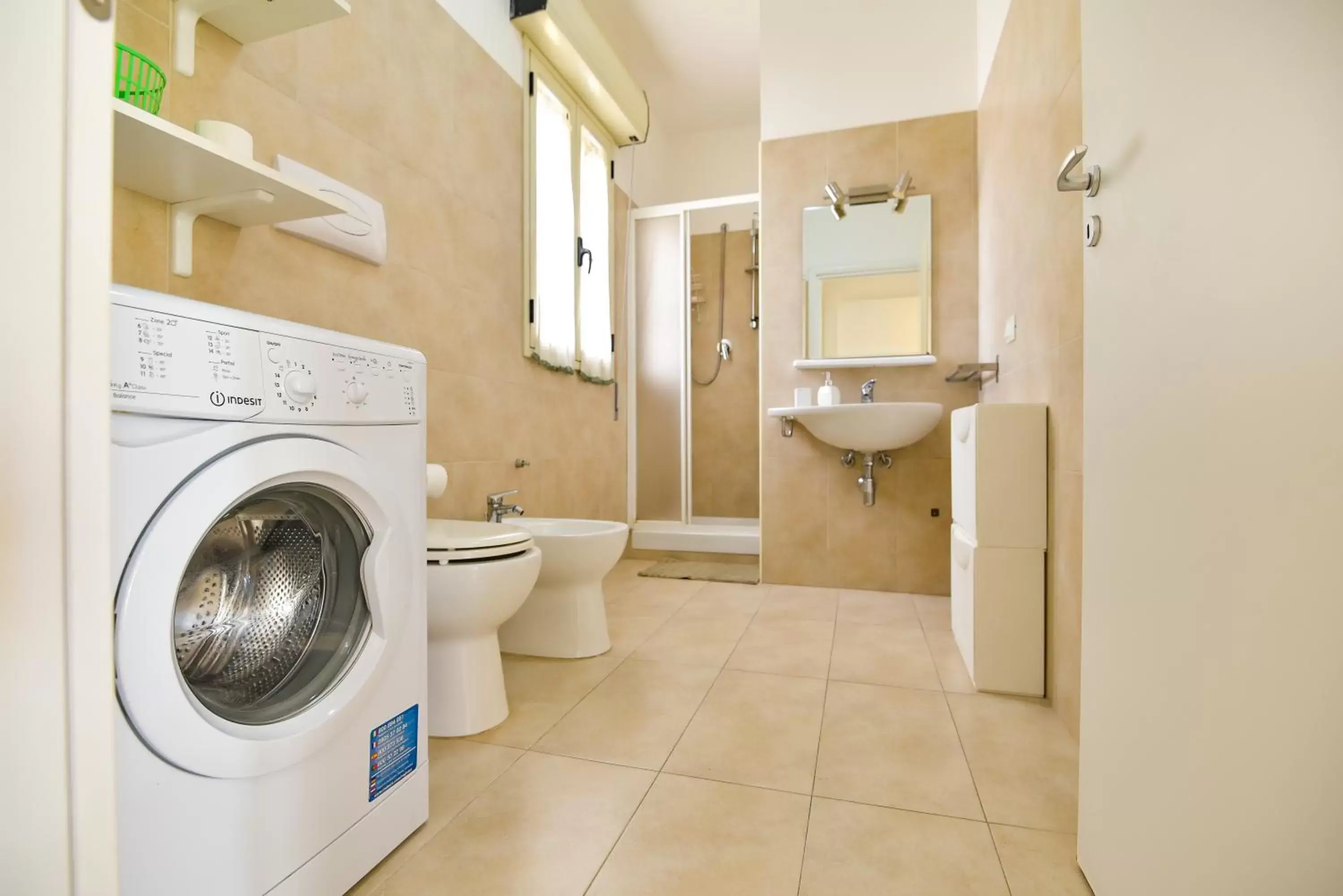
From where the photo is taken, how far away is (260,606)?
881mm

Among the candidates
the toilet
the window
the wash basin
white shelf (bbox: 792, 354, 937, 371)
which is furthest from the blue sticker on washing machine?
white shelf (bbox: 792, 354, 937, 371)

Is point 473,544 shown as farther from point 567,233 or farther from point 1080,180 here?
point 567,233

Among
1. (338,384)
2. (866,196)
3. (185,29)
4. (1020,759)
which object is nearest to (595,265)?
(866,196)

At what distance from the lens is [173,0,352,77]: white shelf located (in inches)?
46.7

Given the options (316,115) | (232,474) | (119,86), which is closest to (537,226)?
(316,115)

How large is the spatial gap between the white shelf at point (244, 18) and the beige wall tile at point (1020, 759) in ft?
6.54

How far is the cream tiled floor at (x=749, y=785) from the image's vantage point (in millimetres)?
958

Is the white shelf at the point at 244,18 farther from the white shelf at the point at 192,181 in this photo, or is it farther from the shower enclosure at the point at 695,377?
the shower enclosure at the point at 695,377

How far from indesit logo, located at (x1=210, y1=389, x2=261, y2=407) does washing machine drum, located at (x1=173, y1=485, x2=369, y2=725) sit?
0.43 feet

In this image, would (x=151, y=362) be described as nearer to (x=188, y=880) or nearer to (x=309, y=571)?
(x=309, y=571)

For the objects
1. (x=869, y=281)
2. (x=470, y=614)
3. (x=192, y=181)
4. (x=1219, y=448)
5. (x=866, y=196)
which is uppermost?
(x=866, y=196)

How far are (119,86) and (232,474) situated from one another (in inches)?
30.3

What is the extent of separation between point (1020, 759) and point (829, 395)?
1.62 m

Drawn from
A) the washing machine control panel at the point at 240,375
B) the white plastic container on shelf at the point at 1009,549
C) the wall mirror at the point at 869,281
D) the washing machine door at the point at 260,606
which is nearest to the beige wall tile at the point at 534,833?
the washing machine door at the point at 260,606
